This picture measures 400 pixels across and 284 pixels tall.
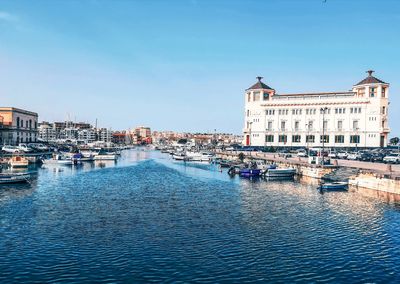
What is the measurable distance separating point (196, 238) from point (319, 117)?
397 feet

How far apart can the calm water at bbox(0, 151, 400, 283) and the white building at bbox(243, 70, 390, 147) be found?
90.6 meters

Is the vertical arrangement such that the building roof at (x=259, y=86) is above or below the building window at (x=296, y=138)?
above

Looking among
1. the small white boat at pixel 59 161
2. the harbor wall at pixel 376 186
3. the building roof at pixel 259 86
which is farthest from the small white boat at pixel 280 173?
the building roof at pixel 259 86

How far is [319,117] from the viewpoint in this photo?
13975cm

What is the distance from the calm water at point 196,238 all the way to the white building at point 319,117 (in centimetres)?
9057

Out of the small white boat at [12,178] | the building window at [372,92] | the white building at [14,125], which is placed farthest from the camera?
the white building at [14,125]

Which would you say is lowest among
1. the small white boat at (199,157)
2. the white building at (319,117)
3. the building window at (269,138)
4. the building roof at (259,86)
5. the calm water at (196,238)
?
the calm water at (196,238)

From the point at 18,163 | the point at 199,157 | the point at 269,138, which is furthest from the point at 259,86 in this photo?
the point at 18,163

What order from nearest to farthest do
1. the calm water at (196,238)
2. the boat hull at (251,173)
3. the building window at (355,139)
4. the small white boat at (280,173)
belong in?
1. the calm water at (196,238)
2. the small white boat at (280,173)
3. the boat hull at (251,173)
4. the building window at (355,139)

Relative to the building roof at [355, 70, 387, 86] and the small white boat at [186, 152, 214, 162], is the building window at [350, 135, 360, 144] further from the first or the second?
the small white boat at [186, 152, 214, 162]

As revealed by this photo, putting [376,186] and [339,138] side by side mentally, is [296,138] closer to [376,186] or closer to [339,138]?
[339,138]

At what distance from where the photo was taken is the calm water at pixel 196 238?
72.3 ft

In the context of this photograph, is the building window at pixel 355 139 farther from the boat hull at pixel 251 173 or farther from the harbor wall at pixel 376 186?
the harbor wall at pixel 376 186

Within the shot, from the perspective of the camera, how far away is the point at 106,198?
47844 millimetres
